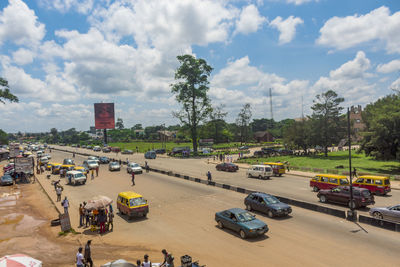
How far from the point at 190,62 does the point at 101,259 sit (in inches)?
2200

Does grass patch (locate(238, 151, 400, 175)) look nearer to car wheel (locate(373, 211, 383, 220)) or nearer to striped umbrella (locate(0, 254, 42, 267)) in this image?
car wheel (locate(373, 211, 383, 220))

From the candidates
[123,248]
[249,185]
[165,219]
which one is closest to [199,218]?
[165,219]

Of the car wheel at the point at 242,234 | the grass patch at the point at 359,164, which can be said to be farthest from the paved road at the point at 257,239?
the grass patch at the point at 359,164

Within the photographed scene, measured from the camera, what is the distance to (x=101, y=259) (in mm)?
12039

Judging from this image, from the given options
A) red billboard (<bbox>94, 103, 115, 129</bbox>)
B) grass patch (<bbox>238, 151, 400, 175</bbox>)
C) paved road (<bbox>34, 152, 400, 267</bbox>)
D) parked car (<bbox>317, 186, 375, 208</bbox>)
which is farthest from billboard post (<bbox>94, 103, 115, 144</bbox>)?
parked car (<bbox>317, 186, 375, 208</bbox>)

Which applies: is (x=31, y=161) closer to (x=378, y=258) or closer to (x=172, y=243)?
(x=172, y=243)

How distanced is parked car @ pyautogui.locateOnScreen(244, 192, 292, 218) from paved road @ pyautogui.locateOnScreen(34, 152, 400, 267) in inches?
17.7

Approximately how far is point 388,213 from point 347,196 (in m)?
3.65

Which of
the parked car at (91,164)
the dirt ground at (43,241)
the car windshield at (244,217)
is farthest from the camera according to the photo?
the parked car at (91,164)

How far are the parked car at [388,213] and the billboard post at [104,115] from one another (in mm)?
103775

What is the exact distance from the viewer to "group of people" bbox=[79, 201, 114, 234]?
50.3 feet

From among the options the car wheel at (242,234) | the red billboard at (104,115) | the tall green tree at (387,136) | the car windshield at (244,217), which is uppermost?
the red billboard at (104,115)

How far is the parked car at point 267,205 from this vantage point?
16531 mm

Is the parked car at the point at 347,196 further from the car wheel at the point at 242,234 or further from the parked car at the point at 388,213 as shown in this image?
the car wheel at the point at 242,234
